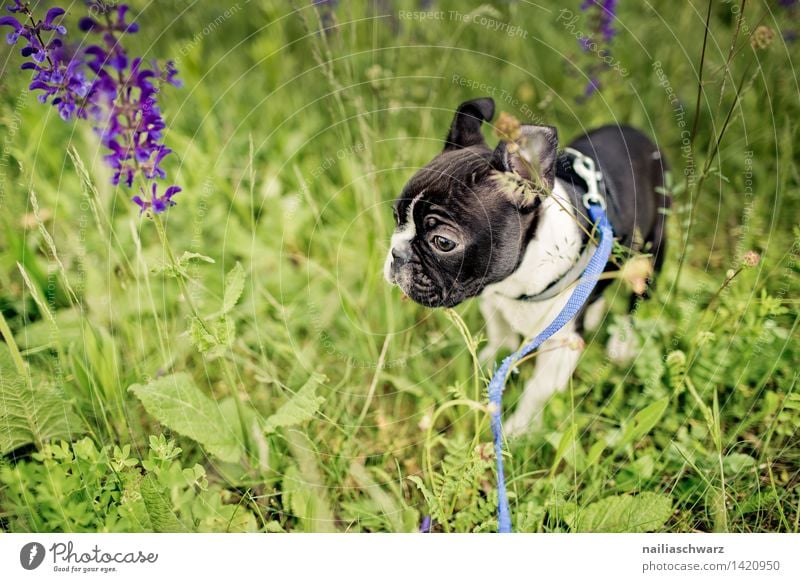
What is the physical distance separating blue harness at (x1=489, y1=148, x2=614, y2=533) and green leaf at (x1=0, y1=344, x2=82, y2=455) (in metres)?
1.47

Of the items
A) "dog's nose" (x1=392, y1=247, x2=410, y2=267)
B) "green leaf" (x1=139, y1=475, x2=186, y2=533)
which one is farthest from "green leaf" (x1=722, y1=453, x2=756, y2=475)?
"green leaf" (x1=139, y1=475, x2=186, y2=533)

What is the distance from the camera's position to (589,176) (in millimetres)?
2307

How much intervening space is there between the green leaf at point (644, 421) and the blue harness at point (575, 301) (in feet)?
1.49

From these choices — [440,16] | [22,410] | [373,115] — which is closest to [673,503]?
[373,115]

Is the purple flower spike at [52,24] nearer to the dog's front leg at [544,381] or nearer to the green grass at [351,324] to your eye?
the green grass at [351,324]

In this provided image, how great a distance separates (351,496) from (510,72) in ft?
9.04

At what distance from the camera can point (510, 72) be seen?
152 inches

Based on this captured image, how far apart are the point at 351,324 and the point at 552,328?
101 cm

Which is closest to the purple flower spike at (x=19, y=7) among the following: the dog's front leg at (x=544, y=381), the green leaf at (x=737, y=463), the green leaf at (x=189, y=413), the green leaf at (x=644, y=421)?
the green leaf at (x=189, y=413)

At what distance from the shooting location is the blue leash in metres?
1.99

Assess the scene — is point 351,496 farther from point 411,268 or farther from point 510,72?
point 510,72

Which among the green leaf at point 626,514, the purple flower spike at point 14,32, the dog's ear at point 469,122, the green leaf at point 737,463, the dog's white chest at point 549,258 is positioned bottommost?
the green leaf at point 626,514

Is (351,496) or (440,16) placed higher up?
(440,16)

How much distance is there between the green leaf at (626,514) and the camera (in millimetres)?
2121
